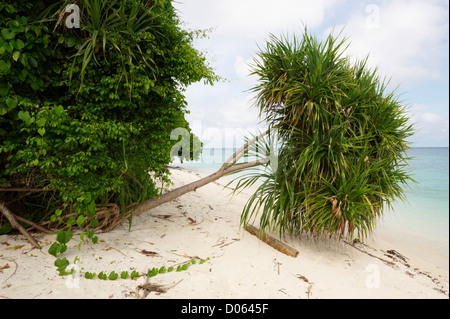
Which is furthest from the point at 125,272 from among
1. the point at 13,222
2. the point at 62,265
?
the point at 13,222

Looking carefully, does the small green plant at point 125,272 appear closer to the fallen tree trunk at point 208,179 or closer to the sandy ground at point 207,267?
the sandy ground at point 207,267

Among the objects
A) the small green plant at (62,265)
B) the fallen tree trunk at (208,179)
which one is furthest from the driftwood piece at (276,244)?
the small green plant at (62,265)

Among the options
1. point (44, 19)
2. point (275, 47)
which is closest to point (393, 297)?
point (275, 47)

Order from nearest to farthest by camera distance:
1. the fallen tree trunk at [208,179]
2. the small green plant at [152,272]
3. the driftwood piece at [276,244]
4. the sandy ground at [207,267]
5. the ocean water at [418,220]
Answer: the sandy ground at [207,267] → the small green plant at [152,272] → the driftwood piece at [276,244] → the fallen tree trunk at [208,179] → the ocean water at [418,220]

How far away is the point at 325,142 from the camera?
118 inches

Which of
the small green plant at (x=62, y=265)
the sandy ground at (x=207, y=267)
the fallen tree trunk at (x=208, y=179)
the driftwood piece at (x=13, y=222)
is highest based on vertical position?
the fallen tree trunk at (x=208, y=179)

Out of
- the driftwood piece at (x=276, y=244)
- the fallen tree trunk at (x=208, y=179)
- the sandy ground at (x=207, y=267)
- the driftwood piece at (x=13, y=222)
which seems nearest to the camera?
the sandy ground at (x=207, y=267)

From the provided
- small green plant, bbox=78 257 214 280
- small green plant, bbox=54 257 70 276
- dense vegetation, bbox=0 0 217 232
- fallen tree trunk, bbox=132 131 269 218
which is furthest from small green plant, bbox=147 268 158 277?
fallen tree trunk, bbox=132 131 269 218

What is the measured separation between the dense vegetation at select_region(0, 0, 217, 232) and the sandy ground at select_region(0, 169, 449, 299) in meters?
0.50

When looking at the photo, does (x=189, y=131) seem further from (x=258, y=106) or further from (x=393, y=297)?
(x=393, y=297)

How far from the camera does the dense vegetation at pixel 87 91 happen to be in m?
2.12

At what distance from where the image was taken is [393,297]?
7.91ft

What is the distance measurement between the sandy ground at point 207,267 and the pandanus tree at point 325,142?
1.27 ft
